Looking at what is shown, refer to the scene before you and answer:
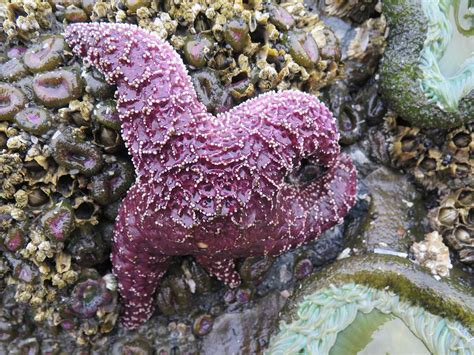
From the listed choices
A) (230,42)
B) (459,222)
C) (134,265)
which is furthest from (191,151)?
(459,222)

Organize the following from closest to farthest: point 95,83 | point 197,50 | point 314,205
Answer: point 95,83, point 197,50, point 314,205

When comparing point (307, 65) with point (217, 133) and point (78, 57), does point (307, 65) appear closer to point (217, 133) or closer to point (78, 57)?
point (217, 133)

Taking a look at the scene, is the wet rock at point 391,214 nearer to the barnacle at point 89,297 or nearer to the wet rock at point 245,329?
the wet rock at point 245,329

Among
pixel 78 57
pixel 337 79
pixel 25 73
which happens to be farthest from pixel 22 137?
pixel 337 79

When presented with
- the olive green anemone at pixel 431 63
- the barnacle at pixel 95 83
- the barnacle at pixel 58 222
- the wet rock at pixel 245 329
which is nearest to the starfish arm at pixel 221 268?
the wet rock at pixel 245 329

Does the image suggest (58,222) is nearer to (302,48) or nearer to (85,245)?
(85,245)

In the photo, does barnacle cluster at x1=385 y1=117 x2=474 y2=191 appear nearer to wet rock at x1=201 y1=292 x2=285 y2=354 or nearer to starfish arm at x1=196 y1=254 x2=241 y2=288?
wet rock at x1=201 y1=292 x2=285 y2=354
